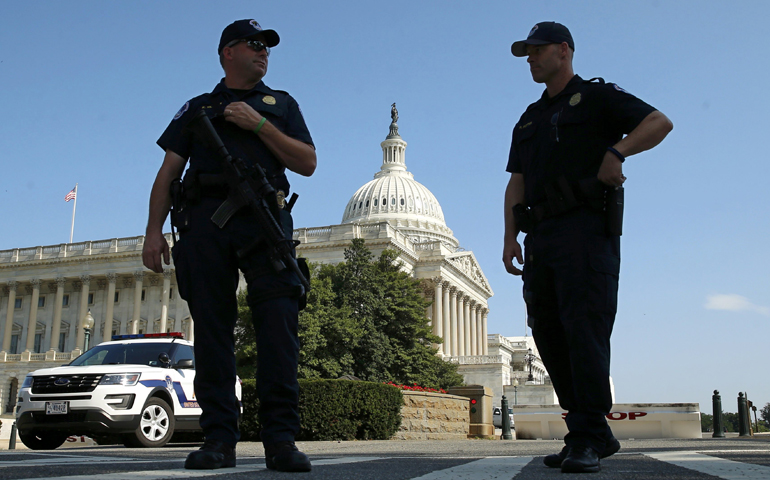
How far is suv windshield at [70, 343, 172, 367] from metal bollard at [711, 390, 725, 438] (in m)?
16.3

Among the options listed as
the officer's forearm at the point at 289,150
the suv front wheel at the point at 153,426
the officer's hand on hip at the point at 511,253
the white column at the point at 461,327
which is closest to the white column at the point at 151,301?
the white column at the point at 461,327

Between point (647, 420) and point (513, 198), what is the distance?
17.4 m

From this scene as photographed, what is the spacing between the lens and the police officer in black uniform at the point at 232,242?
15.9 ft

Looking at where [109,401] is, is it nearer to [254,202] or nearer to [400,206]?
[254,202]

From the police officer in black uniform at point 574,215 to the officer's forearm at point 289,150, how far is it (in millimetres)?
1446

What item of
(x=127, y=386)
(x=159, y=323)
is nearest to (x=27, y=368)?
(x=159, y=323)

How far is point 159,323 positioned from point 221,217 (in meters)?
80.5

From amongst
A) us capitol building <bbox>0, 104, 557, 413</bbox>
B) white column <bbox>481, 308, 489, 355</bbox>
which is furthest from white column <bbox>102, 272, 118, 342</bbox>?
white column <bbox>481, 308, 489, 355</bbox>

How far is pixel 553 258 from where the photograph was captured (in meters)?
5.21

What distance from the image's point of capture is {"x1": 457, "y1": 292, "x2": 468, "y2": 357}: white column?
86250 mm

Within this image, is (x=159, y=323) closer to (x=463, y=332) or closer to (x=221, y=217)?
(x=463, y=332)

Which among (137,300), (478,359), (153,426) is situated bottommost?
(153,426)

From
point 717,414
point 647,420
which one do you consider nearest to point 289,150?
point 647,420

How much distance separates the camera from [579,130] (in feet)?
17.6
